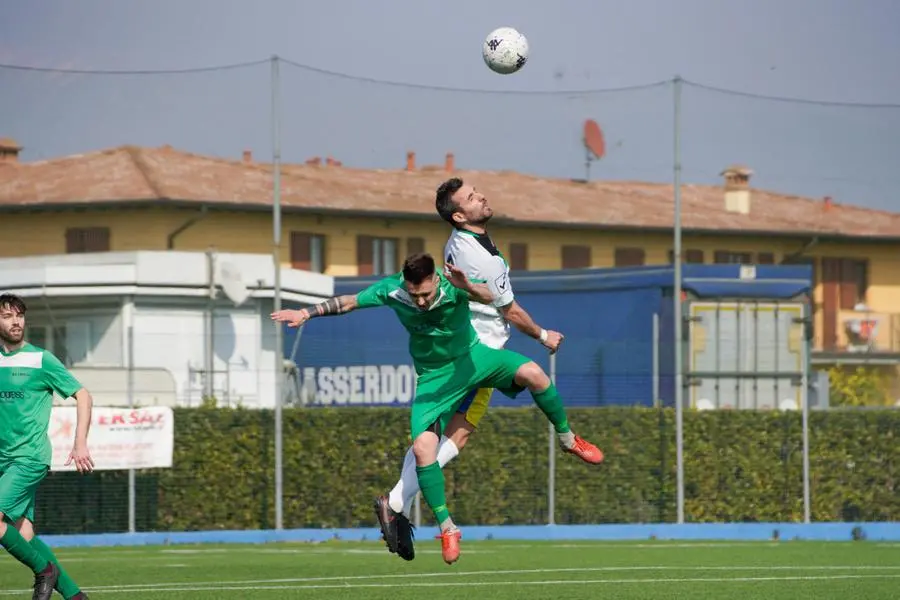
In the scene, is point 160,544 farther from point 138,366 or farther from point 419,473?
point 419,473

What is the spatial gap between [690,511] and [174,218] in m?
18.0

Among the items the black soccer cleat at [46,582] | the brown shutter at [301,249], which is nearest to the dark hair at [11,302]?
the black soccer cleat at [46,582]

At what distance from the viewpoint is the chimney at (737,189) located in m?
28.8

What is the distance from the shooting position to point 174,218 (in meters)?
38.5

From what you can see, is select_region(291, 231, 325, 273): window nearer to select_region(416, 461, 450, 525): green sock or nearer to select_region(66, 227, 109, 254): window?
select_region(66, 227, 109, 254): window

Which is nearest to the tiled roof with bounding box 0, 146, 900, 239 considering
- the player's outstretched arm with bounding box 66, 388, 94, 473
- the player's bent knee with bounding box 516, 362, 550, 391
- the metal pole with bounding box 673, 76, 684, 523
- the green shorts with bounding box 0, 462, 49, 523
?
the metal pole with bounding box 673, 76, 684, 523

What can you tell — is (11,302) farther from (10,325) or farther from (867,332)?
(867,332)

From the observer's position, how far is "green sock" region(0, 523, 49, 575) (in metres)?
10.7

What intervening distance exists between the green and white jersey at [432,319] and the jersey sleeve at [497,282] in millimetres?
214

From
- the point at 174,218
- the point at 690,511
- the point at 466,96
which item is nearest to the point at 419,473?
the point at 690,511

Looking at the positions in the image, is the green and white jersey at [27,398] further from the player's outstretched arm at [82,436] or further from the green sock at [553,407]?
the green sock at [553,407]

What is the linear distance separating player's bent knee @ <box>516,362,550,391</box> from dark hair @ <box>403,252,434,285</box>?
3.72 ft

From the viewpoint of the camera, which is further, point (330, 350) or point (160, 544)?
point (330, 350)

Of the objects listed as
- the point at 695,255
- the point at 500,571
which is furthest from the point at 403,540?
the point at 695,255
